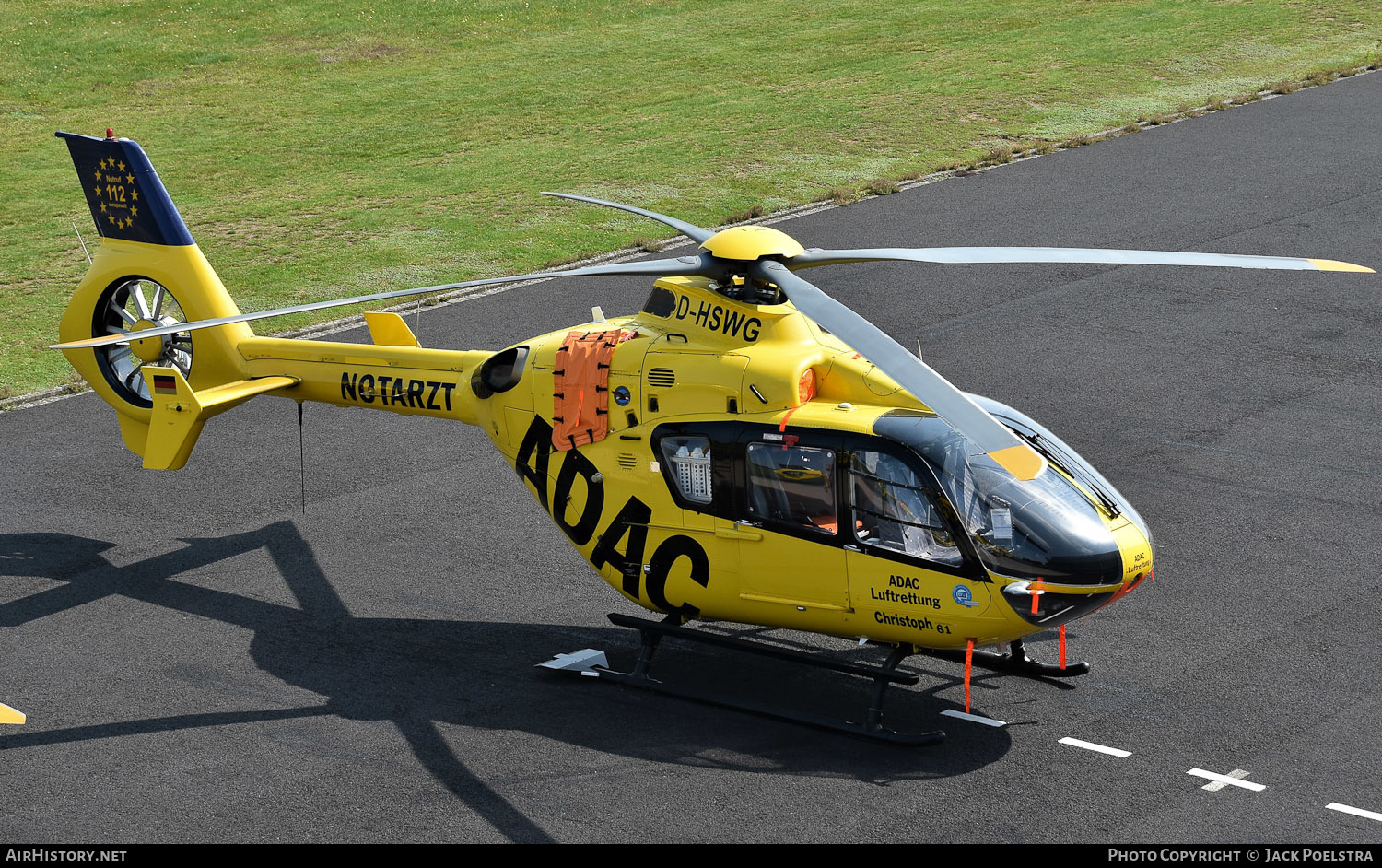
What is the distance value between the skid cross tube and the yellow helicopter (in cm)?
2

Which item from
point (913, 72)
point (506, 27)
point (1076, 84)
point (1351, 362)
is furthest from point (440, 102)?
point (1351, 362)

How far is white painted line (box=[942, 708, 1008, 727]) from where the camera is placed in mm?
11680

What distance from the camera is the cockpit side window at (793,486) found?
37.6ft

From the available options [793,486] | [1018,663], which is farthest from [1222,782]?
[793,486]

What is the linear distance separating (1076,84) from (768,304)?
85.8 ft

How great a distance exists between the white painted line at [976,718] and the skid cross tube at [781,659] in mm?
294

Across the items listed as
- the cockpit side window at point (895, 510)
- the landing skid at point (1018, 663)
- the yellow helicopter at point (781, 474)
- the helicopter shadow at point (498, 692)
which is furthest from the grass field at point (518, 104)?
the landing skid at point (1018, 663)

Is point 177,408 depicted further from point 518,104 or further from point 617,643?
point 518,104

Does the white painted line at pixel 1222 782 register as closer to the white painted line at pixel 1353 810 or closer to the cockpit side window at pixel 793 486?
the white painted line at pixel 1353 810

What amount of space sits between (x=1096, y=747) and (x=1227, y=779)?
993mm

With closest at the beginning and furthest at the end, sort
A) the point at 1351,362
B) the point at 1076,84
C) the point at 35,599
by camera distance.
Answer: the point at 35,599, the point at 1351,362, the point at 1076,84

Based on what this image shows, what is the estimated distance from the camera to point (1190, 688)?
12062 millimetres

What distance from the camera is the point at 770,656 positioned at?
1219 centimetres

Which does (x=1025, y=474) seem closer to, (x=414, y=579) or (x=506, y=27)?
(x=414, y=579)
